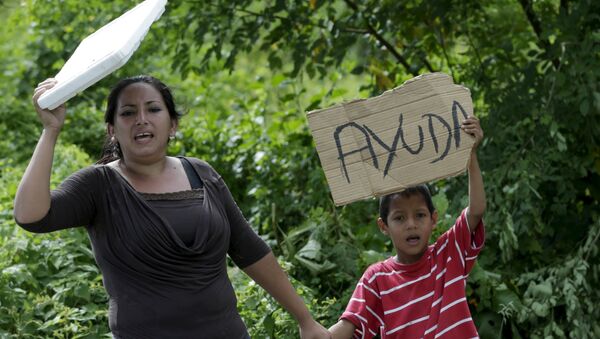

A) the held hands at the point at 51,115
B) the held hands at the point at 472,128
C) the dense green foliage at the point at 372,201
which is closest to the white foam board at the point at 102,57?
the held hands at the point at 51,115

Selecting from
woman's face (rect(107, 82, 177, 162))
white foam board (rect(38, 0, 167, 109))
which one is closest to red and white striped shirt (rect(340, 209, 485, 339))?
woman's face (rect(107, 82, 177, 162))

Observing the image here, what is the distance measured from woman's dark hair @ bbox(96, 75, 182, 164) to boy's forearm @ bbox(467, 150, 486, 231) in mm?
1043

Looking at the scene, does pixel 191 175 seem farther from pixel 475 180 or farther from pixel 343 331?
pixel 475 180

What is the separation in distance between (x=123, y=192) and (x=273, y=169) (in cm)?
370

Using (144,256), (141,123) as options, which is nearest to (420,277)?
(144,256)

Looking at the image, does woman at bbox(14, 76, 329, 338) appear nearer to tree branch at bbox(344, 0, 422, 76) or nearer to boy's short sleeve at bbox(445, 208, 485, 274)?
boy's short sleeve at bbox(445, 208, 485, 274)

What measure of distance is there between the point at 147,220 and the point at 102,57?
1.86ft

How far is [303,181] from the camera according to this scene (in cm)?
710

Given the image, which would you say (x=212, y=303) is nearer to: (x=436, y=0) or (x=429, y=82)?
(x=429, y=82)

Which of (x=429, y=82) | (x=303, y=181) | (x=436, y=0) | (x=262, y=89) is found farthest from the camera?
(x=262, y=89)

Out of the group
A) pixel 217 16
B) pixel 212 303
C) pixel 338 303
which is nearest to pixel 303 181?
pixel 217 16

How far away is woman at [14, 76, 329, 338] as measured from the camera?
3422mm

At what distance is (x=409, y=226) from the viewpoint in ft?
13.0

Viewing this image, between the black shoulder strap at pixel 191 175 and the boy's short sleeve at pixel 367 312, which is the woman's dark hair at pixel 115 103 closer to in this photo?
the black shoulder strap at pixel 191 175
